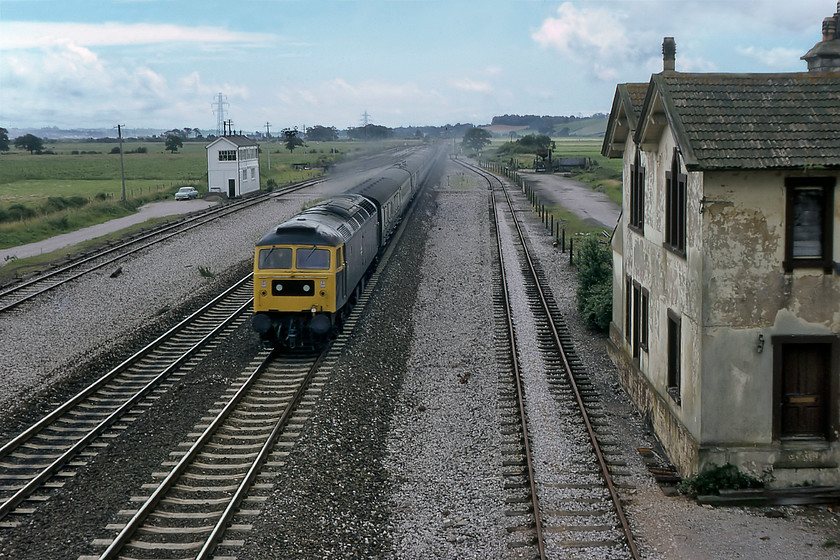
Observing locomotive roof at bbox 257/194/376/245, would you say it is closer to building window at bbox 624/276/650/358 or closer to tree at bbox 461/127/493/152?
building window at bbox 624/276/650/358

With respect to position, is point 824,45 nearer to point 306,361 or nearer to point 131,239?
point 306,361

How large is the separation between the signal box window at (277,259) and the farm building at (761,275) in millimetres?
9508

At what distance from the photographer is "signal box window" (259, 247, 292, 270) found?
61.3 ft

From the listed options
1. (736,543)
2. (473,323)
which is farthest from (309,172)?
(736,543)

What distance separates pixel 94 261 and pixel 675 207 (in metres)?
25.1

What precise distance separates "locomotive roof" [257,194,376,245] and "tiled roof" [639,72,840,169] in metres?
8.94

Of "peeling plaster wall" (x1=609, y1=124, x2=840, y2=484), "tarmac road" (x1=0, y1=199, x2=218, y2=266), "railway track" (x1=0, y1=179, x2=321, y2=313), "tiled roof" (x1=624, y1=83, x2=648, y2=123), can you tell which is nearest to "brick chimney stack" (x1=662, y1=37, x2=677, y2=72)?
"tiled roof" (x1=624, y1=83, x2=648, y2=123)

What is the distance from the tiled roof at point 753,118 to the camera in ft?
35.6

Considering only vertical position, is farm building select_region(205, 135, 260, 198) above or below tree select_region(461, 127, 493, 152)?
below

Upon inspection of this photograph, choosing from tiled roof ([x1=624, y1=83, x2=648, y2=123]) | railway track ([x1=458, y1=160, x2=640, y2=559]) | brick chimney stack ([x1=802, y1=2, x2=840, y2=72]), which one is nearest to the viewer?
railway track ([x1=458, y1=160, x2=640, y2=559])

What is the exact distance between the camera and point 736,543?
999cm

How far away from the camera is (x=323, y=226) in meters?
19.8

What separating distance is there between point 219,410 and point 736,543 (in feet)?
29.2

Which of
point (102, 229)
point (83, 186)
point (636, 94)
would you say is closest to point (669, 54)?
point (636, 94)
